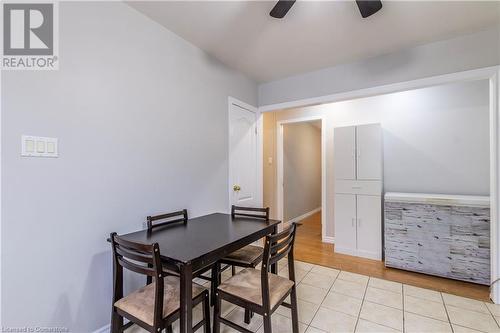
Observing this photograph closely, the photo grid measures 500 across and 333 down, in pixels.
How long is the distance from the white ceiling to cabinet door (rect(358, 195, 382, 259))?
1914 mm

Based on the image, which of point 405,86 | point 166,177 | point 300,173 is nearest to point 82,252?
point 166,177

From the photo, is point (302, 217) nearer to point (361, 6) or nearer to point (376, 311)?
point (376, 311)

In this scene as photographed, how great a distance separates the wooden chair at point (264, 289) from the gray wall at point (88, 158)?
0.92 m

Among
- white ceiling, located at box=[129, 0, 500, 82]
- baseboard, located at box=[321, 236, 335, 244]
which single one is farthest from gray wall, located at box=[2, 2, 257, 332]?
baseboard, located at box=[321, 236, 335, 244]

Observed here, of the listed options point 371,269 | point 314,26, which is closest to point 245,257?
point 371,269

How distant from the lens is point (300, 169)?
5457mm

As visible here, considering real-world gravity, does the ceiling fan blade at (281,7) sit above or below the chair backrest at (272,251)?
above

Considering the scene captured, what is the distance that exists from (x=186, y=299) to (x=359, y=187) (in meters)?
2.87

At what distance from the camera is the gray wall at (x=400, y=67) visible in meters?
2.19

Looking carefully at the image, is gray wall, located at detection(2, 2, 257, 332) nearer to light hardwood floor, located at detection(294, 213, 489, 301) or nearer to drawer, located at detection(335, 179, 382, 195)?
light hardwood floor, located at detection(294, 213, 489, 301)

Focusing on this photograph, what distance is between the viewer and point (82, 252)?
5.02ft

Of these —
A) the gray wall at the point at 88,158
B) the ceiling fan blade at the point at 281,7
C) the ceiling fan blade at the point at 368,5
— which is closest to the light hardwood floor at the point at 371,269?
the gray wall at the point at 88,158

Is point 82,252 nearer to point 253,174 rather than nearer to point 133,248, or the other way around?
point 133,248

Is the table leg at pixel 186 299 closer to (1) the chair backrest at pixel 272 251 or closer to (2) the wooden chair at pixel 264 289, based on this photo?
(2) the wooden chair at pixel 264 289
